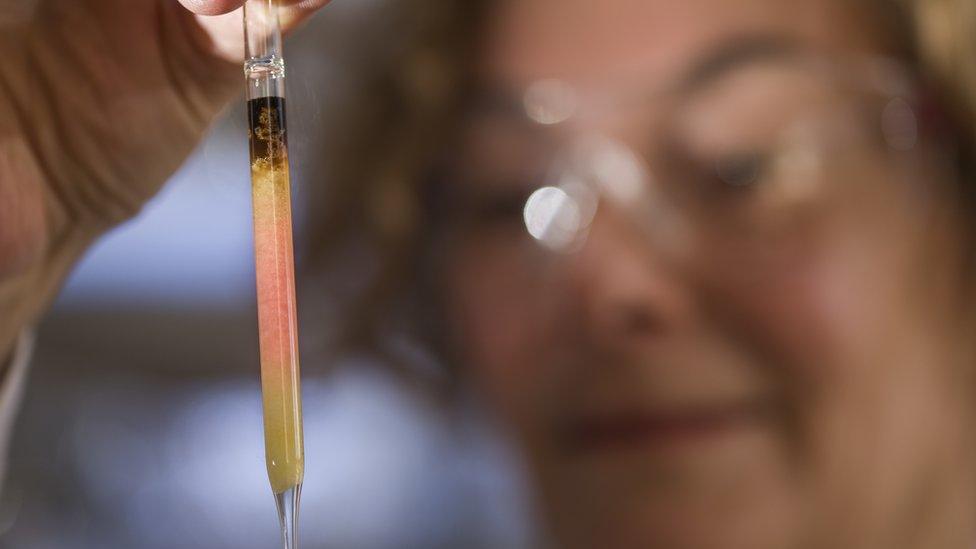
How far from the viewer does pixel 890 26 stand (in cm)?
104

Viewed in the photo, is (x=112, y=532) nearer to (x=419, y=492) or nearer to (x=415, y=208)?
(x=419, y=492)

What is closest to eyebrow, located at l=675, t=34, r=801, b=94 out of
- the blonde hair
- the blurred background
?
the blonde hair

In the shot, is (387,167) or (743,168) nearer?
(743,168)

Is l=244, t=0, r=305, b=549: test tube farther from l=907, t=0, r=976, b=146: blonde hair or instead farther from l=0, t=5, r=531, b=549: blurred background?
l=907, t=0, r=976, b=146: blonde hair

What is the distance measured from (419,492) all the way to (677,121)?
0.63 m

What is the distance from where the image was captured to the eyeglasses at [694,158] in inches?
38.4

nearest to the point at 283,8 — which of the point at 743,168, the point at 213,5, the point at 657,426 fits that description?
the point at 213,5

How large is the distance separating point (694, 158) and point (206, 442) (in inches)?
29.5

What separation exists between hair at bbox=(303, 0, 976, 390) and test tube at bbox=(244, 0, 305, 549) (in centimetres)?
76

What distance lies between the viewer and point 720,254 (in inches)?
39.9

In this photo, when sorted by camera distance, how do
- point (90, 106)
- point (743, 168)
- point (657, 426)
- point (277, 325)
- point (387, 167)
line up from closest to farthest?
point (277, 325)
point (90, 106)
point (743, 168)
point (657, 426)
point (387, 167)

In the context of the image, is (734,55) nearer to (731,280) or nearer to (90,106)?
(731,280)

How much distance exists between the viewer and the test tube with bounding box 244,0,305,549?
348 millimetres

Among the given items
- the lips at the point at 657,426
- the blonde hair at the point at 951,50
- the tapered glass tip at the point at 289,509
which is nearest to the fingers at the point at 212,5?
the tapered glass tip at the point at 289,509
